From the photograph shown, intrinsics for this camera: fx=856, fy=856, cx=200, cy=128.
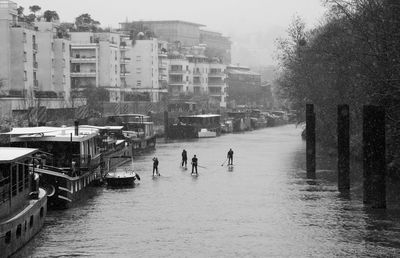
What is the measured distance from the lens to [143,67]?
545 feet

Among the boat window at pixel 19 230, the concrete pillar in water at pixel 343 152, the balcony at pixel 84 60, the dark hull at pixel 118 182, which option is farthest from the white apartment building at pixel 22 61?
the boat window at pixel 19 230

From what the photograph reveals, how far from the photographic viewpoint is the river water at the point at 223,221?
115 feet

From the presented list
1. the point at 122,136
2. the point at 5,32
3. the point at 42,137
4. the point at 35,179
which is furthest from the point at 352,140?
the point at 5,32

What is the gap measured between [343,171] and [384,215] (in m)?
11.1

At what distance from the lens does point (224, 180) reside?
2373 inches

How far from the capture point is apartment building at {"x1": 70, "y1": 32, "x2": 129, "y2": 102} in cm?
13938

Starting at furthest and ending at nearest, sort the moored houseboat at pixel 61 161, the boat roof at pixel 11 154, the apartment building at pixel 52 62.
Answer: the apartment building at pixel 52 62, the moored houseboat at pixel 61 161, the boat roof at pixel 11 154

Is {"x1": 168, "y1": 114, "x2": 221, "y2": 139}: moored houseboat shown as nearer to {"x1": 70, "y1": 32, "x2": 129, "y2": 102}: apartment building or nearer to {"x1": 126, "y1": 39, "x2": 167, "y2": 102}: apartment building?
{"x1": 70, "y1": 32, "x2": 129, "y2": 102}: apartment building

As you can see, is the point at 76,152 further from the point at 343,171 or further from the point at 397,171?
the point at 397,171

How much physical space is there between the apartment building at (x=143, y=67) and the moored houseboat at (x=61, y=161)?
110454mm

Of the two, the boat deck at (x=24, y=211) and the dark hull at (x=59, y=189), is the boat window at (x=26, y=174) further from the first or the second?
the dark hull at (x=59, y=189)

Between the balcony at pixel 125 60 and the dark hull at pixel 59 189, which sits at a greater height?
the balcony at pixel 125 60

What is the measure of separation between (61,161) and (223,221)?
1227 cm

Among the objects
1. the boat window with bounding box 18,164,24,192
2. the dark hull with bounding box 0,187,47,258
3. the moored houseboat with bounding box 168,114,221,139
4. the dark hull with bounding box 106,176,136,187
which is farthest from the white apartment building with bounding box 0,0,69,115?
the boat window with bounding box 18,164,24,192
